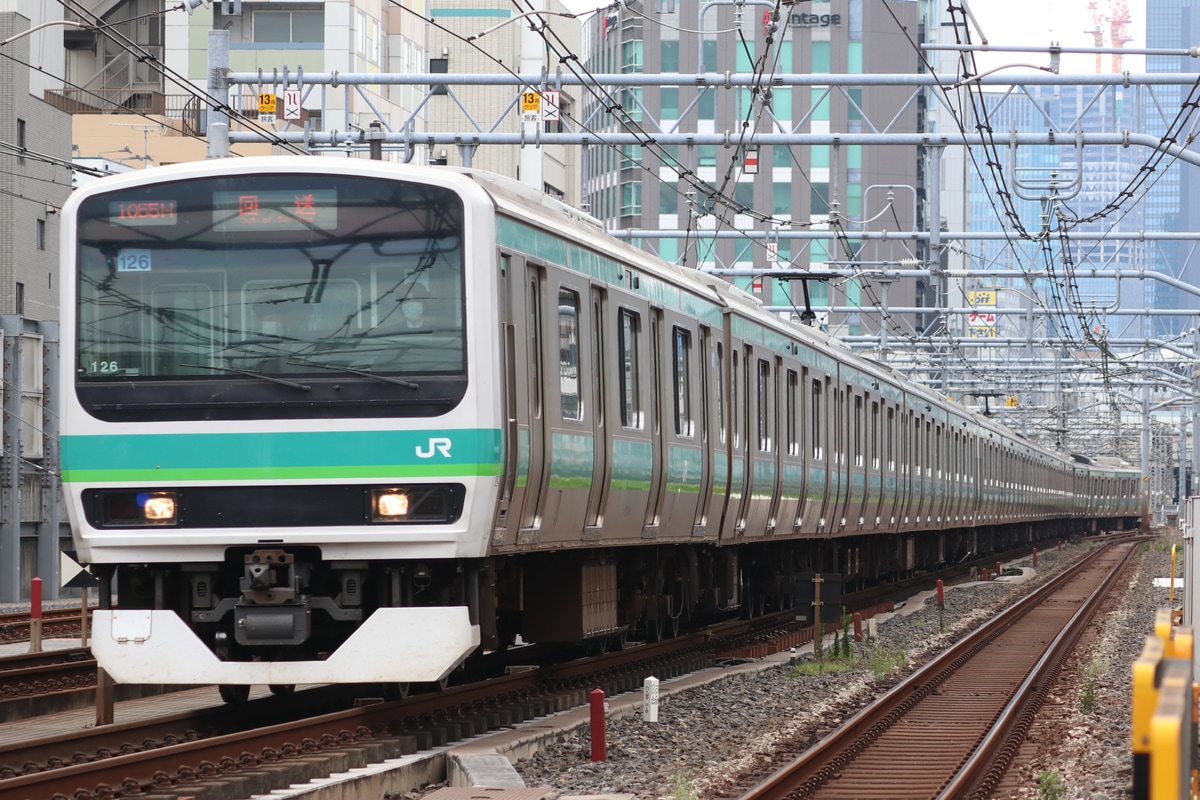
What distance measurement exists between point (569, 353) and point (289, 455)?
2338 mm

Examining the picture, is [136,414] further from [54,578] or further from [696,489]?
[54,578]

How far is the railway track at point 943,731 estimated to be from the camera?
995cm

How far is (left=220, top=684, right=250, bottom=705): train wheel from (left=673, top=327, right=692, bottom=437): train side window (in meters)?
4.38

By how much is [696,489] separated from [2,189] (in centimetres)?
2117

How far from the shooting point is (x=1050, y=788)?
9.18m

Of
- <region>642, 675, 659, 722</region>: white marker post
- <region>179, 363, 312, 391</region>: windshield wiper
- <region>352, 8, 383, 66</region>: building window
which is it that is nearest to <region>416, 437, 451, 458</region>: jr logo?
<region>179, 363, 312, 391</region>: windshield wiper

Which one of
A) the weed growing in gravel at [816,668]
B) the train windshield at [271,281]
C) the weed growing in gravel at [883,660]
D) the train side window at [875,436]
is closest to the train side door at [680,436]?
the weed growing in gravel at [816,668]

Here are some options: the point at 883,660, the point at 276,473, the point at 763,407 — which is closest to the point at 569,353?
Answer: the point at 276,473

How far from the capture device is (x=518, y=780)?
8734 mm

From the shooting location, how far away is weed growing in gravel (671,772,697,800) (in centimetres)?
870

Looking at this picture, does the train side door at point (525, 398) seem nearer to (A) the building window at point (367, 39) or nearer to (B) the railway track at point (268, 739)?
(B) the railway track at point (268, 739)

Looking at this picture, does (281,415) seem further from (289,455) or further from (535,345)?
(535,345)

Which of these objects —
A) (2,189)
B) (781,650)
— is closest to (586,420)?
(781,650)

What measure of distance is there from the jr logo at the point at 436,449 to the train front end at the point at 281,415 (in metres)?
0.02
